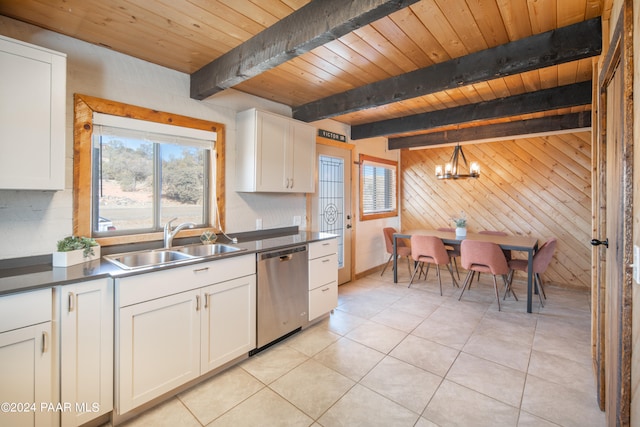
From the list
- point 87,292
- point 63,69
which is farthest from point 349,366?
point 63,69

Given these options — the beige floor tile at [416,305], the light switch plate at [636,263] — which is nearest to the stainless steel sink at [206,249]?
the beige floor tile at [416,305]

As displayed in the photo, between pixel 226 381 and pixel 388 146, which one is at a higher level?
pixel 388 146

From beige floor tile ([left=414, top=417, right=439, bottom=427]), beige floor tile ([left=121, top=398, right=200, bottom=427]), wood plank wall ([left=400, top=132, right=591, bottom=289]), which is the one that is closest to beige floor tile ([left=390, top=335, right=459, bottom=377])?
beige floor tile ([left=414, top=417, right=439, bottom=427])

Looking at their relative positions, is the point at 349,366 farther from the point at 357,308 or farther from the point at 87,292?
the point at 87,292

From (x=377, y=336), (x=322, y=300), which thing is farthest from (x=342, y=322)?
(x=377, y=336)

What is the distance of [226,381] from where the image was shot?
217cm

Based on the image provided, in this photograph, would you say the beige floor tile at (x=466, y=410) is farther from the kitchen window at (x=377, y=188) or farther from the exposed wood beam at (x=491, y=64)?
the kitchen window at (x=377, y=188)

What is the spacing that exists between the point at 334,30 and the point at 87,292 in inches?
78.3

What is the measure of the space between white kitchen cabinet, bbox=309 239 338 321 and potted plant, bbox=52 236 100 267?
1.75 m

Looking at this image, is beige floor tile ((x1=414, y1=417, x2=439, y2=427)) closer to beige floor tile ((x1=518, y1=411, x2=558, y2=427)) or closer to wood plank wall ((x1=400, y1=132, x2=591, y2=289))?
beige floor tile ((x1=518, y1=411, x2=558, y2=427))

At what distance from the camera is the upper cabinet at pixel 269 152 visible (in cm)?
288

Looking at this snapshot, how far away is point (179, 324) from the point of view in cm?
198

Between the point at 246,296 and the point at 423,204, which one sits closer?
the point at 246,296

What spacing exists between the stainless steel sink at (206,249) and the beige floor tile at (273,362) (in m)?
0.94
